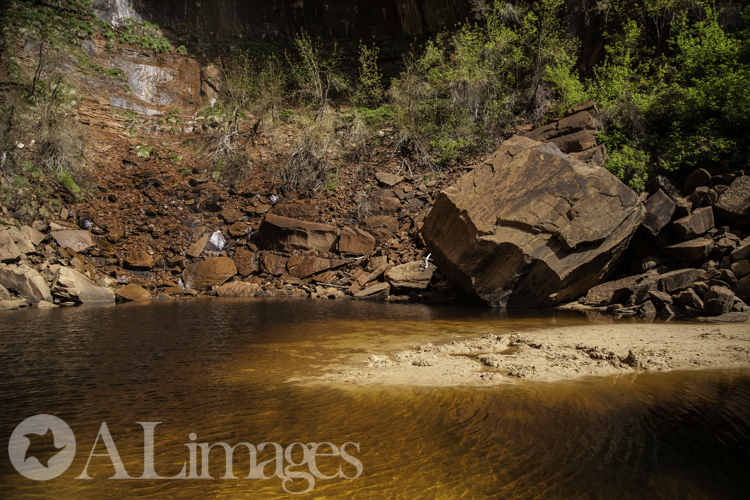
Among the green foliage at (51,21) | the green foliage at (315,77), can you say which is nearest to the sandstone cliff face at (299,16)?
the green foliage at (51,21)

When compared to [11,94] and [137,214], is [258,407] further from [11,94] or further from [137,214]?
[11,94]

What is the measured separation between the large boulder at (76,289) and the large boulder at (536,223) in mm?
9492

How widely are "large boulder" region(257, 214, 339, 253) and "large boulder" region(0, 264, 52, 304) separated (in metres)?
6.27

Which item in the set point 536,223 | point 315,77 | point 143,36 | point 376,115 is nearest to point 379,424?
point 536,223

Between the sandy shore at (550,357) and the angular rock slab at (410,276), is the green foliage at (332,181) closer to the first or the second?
the angular rock slab at (410,276)

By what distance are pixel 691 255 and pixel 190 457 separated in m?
9.58

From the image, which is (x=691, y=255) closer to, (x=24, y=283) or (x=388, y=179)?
(x=388, y=179)

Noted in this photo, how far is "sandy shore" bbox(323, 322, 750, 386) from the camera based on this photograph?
3.90 metres

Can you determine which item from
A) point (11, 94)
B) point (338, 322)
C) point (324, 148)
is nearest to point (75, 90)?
point (11, 94)

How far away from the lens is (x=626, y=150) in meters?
10.7

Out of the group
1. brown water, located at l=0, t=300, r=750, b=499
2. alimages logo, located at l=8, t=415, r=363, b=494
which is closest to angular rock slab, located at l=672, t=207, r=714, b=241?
brown water, located at l=0, t=300, r=750, b=499

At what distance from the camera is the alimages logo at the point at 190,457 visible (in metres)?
2.25

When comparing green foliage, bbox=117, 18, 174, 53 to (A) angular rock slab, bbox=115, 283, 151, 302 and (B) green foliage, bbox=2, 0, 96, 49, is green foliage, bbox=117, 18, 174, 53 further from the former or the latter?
(A) angular rock slab, bbox=115, 283, 151, 302

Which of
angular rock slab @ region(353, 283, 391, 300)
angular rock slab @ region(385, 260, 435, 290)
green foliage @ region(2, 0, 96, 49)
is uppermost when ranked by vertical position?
green foliage @ region(2, 0, 96, 49)
